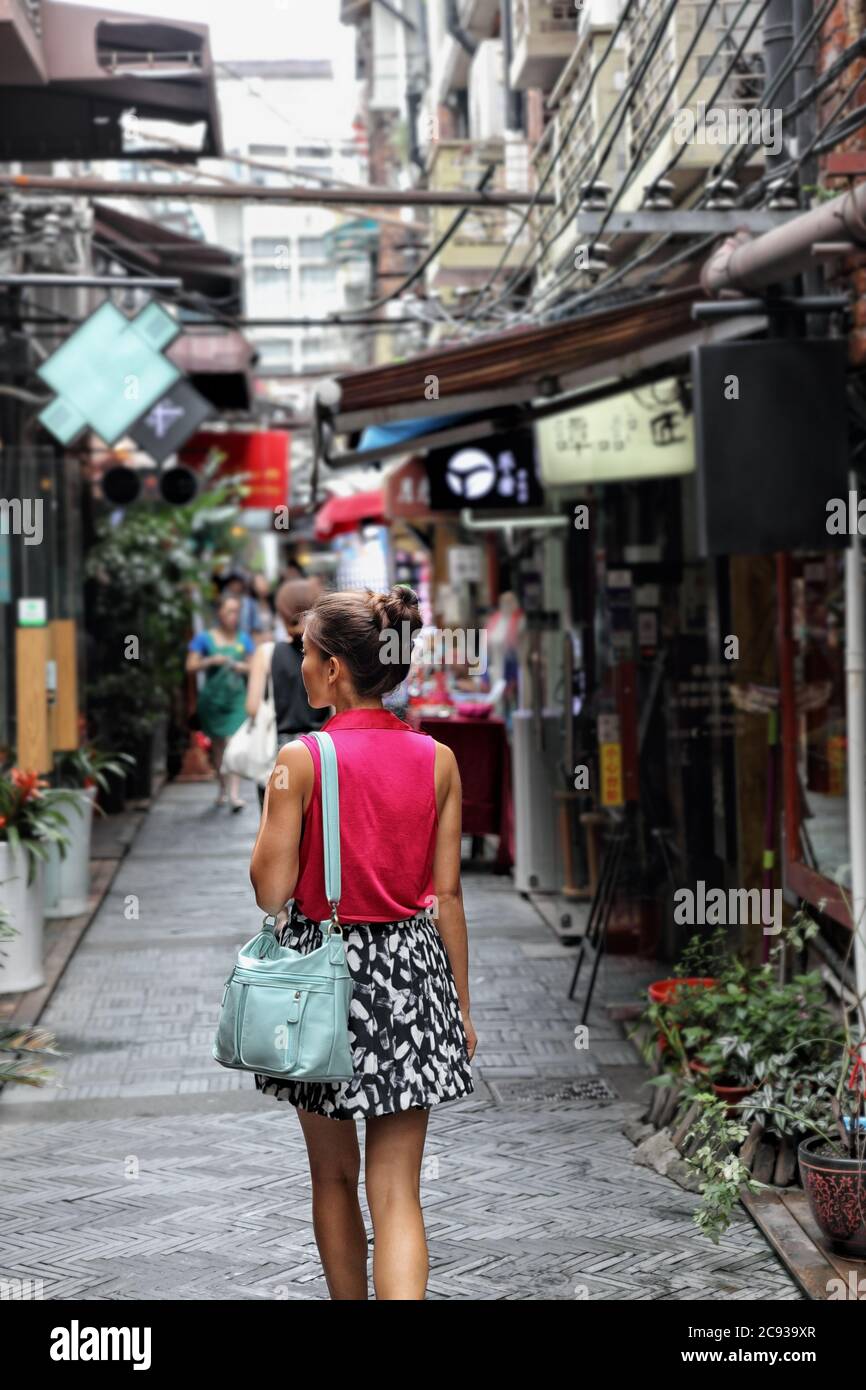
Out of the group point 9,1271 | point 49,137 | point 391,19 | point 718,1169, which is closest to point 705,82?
point 49,137

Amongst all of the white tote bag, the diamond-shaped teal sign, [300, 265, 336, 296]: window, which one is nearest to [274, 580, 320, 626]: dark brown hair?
the white tote bag

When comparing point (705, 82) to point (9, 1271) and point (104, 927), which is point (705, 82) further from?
point (9, 1271)

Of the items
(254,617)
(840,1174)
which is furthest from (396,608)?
(254,617)

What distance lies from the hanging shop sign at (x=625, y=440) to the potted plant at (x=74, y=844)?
3.79 metres

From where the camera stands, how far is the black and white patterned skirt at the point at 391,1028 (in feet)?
13.1

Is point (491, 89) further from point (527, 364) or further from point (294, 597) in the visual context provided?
point (294, 597)

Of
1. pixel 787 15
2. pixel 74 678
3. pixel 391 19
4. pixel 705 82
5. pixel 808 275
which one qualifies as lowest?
pixel 74 678

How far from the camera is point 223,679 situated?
682 inches

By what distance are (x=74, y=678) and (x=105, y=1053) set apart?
4.69 m

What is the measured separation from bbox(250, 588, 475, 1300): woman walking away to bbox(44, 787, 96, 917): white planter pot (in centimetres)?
741

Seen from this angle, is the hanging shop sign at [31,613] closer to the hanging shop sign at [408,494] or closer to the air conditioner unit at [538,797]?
the air conditioner unit at [538,797]

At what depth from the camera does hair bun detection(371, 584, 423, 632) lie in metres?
4.15

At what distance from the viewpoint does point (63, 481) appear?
46.4 feet

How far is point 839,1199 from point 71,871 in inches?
292
